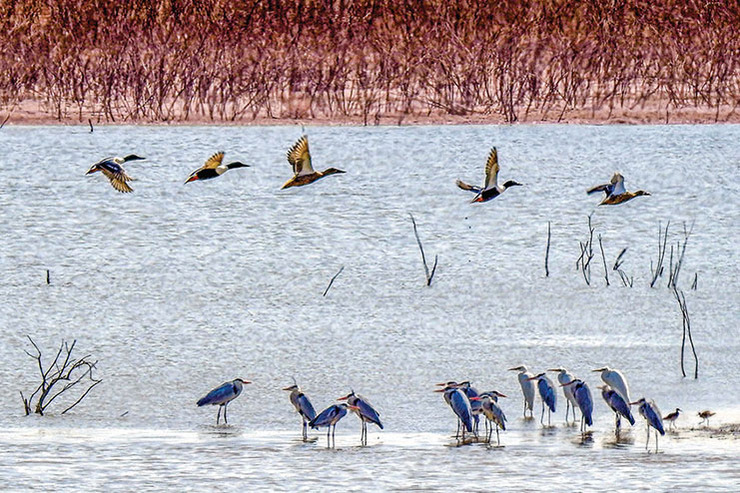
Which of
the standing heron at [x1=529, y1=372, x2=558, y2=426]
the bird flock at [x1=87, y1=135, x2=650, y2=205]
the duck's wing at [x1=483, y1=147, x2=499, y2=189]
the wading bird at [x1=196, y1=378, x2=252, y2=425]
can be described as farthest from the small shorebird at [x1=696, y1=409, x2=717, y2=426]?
the duck's wing at [x1=483, y1=147, x2=499, y2=189]

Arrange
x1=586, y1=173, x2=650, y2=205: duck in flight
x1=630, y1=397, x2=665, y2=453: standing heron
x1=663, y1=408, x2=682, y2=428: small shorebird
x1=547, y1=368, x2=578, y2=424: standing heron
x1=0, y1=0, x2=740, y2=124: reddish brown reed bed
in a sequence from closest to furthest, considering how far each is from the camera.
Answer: x1=630, y1=397, x2=665, y2=453: standing heron → x1=663, y1=408, x2=682, y2=428: small shorebird → x1=547, y1=368, x2=578, y2=424: standing heron → x1=586, y1=173, x2=650, y2=205: duck in flight → x1=0, y1=0, x2=740, y2=124: reddish brown reed bed

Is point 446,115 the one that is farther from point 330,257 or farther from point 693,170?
point 330,257

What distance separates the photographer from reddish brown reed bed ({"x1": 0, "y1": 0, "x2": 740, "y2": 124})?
18.9m

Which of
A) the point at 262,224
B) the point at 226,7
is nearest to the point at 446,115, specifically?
the point at 226,7

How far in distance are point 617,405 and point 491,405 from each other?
0.55 metres

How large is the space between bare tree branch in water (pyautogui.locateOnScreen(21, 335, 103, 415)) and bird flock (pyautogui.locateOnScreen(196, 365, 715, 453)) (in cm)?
67

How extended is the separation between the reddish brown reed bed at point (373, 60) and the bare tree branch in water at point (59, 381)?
10.5m

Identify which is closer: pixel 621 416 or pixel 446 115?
pixel 621 416

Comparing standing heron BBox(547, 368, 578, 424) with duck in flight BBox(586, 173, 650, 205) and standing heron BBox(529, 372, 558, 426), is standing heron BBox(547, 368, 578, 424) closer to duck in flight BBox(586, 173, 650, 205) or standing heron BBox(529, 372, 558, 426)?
standing heron BBox(529, 372, 558, 426)

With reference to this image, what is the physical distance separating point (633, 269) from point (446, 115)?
27.0 feet

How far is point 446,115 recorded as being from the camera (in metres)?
18.8

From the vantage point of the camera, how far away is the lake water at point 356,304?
21.2 ft

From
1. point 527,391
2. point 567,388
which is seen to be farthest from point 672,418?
point 527,391

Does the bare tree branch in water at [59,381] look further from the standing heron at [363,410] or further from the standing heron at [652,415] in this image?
the standing heron at [652,415]
